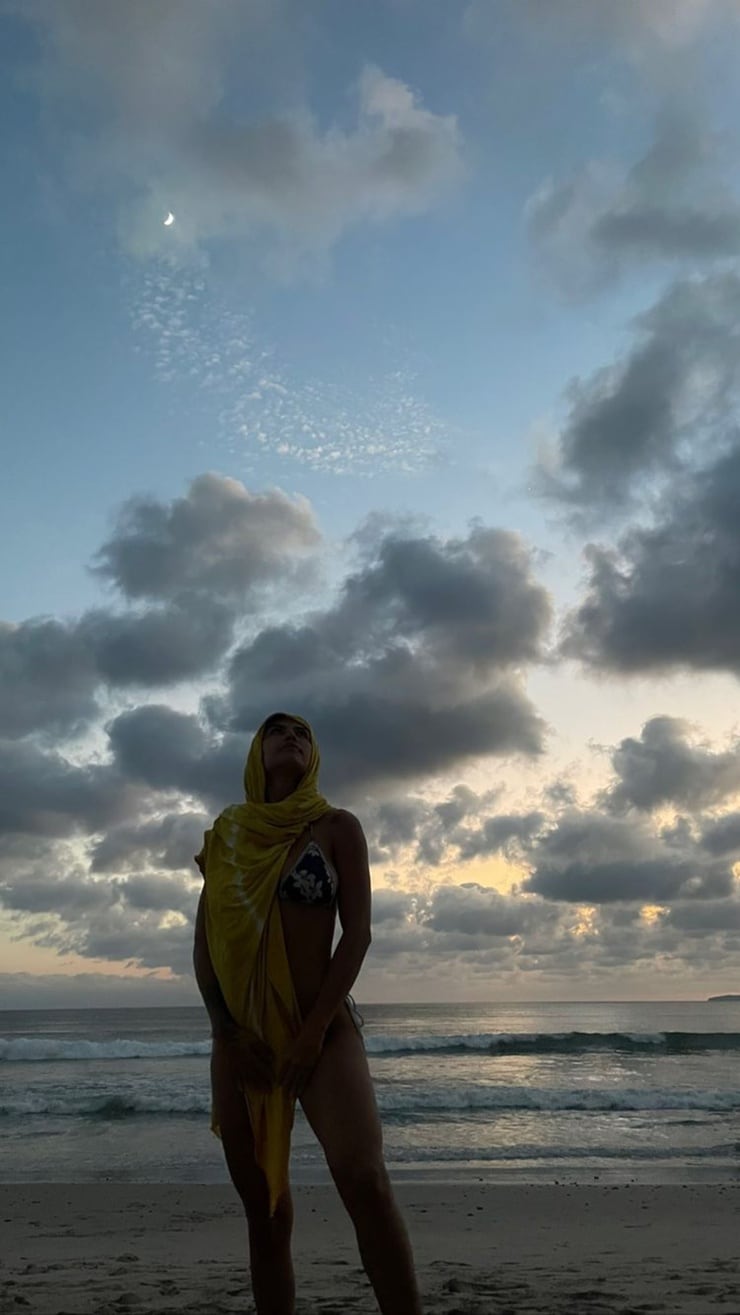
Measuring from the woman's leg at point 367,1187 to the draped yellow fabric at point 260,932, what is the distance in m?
0.22

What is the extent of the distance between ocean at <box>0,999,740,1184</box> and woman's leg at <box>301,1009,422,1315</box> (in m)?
8.57

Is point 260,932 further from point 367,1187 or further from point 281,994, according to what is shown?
point 367,1187

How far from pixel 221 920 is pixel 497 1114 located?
49.8ft

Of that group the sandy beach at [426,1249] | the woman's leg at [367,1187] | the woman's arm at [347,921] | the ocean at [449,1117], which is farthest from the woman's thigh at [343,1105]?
the ocean at [449,1117]

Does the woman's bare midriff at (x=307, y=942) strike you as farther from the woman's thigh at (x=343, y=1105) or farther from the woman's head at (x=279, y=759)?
the woman's head at (x=279, y=759)

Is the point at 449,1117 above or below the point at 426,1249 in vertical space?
below

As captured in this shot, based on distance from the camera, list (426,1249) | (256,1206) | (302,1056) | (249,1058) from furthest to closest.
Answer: (426,1249), (256,1206), (249,1058), (302,1056)

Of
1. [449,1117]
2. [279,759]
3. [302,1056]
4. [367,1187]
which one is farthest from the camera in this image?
[449,1117]

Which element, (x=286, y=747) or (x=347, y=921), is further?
(x=286, y=747)

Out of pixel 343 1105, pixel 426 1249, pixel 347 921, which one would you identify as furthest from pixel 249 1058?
pixel 426 1249

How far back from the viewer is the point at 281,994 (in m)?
3.15

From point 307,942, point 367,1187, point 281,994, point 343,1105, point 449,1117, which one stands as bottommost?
point 449,1117

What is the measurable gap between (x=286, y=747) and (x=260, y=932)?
0.62 meters

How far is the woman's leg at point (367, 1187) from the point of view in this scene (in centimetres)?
284
